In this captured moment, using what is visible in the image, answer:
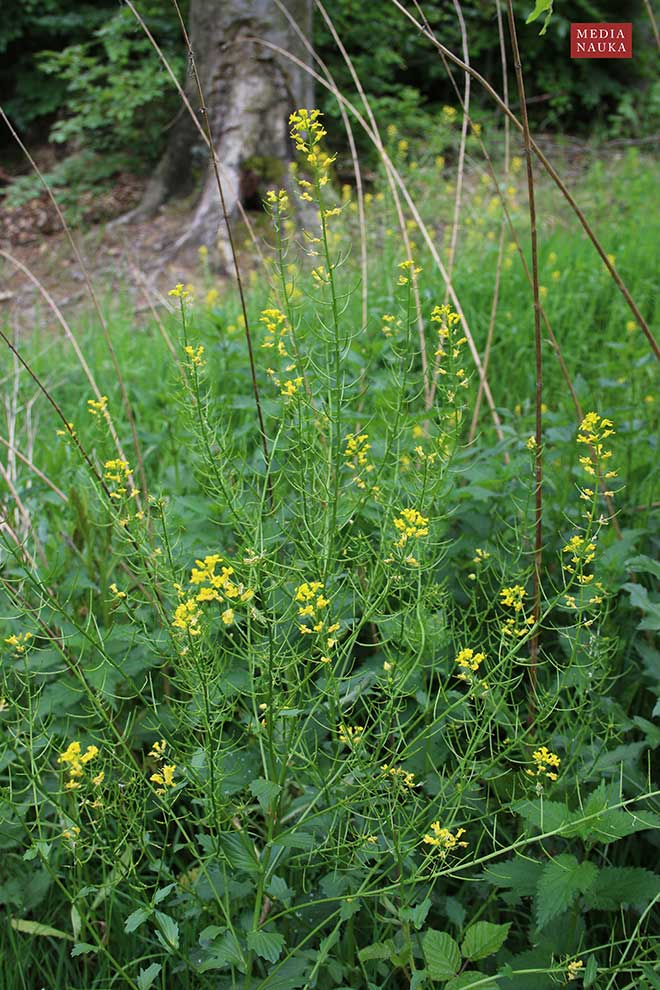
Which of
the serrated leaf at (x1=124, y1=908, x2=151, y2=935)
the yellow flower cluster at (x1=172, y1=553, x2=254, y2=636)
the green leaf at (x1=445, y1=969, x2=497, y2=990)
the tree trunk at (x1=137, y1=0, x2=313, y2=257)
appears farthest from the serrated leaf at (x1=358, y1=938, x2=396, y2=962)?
the tree trunk at (x1=137, y1=0, x2=313, y2=257)

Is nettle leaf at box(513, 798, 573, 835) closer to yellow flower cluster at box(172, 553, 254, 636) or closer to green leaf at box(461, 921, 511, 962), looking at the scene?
green leaf at box(461, 921, 511, 962)

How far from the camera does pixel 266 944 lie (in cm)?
130

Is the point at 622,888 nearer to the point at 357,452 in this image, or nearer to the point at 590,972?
the point at 590,972

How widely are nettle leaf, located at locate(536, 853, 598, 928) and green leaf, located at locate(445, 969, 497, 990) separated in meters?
0.12

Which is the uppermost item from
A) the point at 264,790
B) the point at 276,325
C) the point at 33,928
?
the point at 276,325

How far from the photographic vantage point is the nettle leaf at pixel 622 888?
1.46 meters

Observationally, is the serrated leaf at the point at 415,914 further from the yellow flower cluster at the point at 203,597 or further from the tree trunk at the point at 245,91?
the tree trunk at the point at 245,91

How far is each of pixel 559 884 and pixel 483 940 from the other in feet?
0.54

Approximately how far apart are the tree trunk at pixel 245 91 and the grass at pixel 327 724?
3873 millimetres

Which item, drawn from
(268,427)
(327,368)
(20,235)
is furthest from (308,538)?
(20,235)

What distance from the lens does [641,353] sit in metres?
3.11

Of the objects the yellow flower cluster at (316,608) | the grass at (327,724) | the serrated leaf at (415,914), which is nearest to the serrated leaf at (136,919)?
the grass at (327,724)

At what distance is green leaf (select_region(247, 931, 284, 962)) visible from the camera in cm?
129

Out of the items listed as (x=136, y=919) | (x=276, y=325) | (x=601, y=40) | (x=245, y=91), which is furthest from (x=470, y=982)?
(x=245, y=91)
